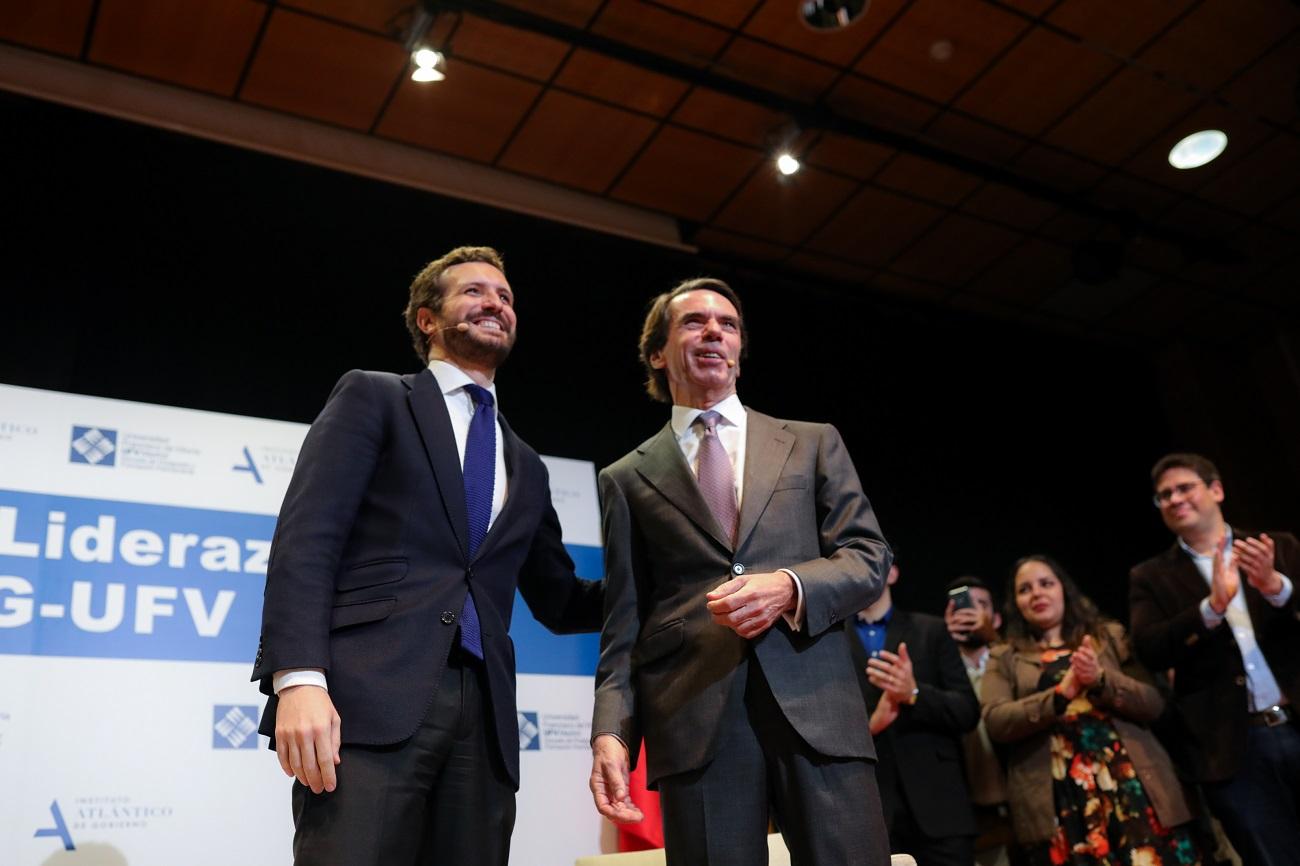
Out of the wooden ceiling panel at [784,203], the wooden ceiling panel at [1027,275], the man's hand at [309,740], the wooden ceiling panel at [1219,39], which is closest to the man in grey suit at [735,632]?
the man's hand at [309,740]

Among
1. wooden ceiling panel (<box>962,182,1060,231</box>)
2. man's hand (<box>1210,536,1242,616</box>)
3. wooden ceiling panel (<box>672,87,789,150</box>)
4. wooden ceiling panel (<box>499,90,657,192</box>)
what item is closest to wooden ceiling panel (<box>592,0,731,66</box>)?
wooden ceiling panel (<box>672,87,789,150</box>)

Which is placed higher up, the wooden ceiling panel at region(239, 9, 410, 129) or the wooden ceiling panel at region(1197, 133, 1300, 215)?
the wooden ceiling panel at region(239, 9, 410, 129)

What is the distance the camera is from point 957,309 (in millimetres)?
6602

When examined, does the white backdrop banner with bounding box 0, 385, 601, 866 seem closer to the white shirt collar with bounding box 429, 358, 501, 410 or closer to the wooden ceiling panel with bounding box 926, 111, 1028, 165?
the white shirt collar with bounding box 429, 358, 501, 410

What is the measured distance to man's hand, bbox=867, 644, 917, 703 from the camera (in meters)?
3.19

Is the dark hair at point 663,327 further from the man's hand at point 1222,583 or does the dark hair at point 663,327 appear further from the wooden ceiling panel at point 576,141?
the wooden ceiling panel at point 576,141

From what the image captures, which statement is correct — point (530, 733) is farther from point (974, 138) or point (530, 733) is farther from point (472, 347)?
point (974, 138)

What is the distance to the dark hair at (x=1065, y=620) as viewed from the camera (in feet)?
12.0

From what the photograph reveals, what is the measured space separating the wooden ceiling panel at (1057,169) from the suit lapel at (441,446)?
13.8 feet

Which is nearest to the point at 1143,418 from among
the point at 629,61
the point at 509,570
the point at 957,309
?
the point at 957,309

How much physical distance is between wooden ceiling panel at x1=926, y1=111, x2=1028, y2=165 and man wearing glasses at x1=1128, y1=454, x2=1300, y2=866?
86.9 inches

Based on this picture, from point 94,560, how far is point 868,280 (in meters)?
4.31

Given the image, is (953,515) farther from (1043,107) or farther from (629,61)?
(629,61)

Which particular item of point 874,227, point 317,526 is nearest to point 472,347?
point 317,526
